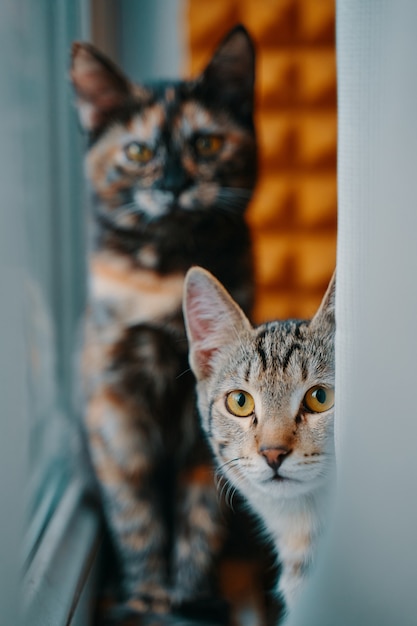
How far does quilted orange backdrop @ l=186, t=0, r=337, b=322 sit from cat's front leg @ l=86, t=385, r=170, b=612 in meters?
0.29

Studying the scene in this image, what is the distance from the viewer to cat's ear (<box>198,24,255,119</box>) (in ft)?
1.97

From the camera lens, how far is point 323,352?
0.43 meters

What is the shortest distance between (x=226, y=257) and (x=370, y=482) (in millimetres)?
339

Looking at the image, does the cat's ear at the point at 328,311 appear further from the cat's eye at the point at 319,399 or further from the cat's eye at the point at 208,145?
the cat's eye at the point at 208,145

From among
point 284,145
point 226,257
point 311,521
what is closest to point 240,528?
point 311,521

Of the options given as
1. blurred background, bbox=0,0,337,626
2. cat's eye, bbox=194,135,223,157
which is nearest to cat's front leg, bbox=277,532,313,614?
blurred background, bbox=0,0,337,626

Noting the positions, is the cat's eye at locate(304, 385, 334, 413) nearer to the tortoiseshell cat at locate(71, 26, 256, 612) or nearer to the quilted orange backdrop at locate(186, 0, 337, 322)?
the tortoiseshell cat at locate(71, 26, 256, 612)

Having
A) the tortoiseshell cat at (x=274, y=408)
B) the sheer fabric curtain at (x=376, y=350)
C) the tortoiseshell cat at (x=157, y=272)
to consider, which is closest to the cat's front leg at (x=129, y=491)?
the tortoiseshell cat at (x=157, y=272)

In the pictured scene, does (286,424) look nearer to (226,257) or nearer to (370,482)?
(370,482)

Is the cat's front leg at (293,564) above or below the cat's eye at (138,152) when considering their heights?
below

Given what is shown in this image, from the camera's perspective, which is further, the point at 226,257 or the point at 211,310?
the point at 226,257

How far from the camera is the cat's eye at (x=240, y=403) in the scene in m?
0.44

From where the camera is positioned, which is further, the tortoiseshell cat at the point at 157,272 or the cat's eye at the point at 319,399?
the tortoiseshell cat at the point at 157,272

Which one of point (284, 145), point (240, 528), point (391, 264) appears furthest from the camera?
point (284, 145)
